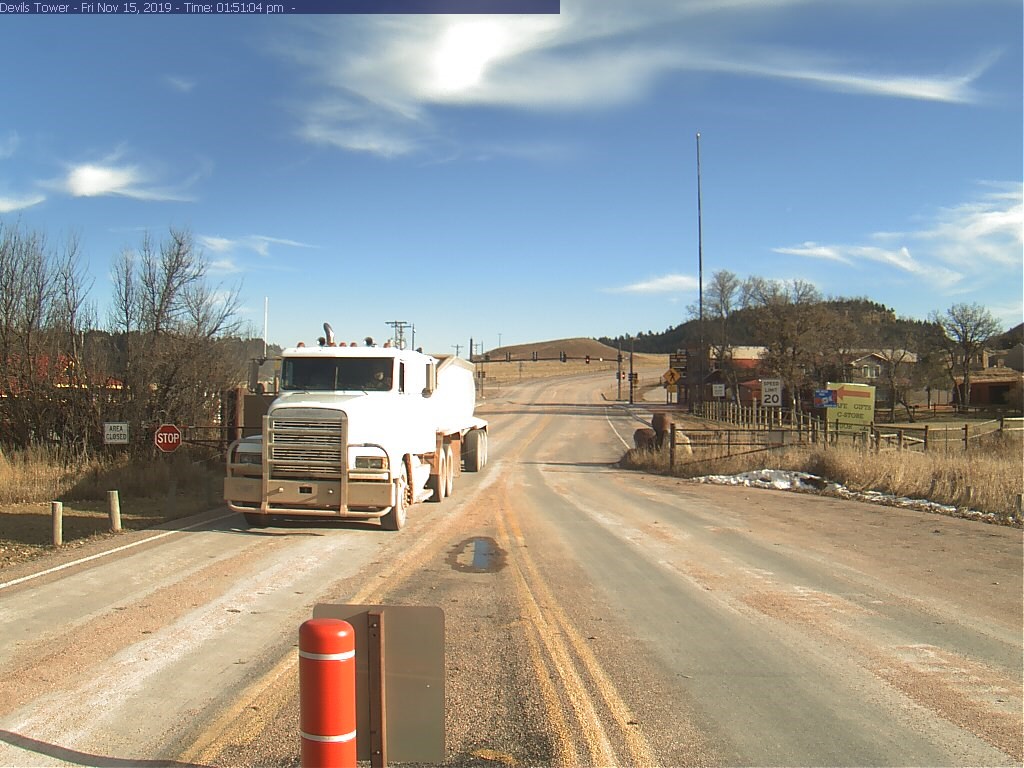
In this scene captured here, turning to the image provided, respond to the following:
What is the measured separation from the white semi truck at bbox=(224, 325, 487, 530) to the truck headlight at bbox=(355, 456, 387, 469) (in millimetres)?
15

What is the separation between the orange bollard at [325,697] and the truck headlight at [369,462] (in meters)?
8.75

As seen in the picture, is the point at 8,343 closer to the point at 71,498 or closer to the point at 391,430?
the point at 71,498

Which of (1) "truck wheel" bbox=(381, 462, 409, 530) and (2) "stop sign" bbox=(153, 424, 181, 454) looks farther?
(2) "stop sign" bbox=(153, 424, 181, 454)

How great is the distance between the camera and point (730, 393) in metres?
76.6

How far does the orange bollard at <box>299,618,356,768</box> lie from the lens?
336cm

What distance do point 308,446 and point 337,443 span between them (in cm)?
46

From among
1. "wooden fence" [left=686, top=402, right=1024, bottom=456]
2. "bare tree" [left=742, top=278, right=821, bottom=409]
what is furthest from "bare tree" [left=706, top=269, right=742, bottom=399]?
"wooden fence" [left=686, top=402, right=1024, bottom=456]

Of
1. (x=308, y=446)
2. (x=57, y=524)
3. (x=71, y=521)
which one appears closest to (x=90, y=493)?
(x=71, y=521)

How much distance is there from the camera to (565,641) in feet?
21.9

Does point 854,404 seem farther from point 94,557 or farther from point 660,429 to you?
point 94,557

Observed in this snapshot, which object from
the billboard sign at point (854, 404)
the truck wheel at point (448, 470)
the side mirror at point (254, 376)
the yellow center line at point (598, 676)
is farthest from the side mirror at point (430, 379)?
the billboard sign at point (854, 404)

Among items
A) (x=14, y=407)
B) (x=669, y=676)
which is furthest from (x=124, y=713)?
(x=14, y=407)

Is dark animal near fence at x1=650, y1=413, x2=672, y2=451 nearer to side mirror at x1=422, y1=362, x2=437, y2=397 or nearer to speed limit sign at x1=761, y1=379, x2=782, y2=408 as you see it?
speed limit sign at x1=761, y1=379, x2=782, y2=408

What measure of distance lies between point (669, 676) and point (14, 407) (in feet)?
67.6
